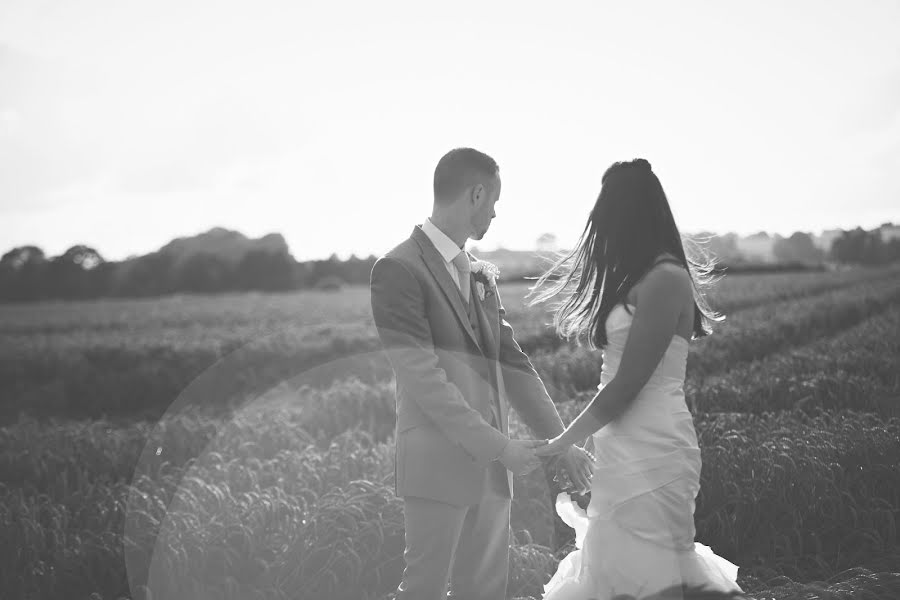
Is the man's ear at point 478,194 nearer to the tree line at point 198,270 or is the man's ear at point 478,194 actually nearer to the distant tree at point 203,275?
the tree line at point 198,270

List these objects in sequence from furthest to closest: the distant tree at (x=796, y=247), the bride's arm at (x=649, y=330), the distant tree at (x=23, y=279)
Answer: the distant tree at (x=796, y=247) < the distant tree at (x=23, y=279) < the bride's arm at (x=649, y=330)

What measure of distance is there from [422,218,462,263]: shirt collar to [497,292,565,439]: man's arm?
1.31ft

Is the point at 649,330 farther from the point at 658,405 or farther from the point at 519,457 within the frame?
the point at 519,457

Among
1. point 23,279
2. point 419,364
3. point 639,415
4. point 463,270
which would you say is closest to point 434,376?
point 419,364

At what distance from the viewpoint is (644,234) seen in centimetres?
257

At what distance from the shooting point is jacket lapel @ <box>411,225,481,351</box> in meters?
2.74

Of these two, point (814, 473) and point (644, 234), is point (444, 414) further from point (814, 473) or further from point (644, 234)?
point (814, 473)

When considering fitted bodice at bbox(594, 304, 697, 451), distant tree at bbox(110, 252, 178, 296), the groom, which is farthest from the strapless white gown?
distant tree at bbox(110, 252, 178, 296)

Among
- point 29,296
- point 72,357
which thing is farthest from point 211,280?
point 72,357

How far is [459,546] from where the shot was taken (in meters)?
2.88

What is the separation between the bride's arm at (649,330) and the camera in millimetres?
2430

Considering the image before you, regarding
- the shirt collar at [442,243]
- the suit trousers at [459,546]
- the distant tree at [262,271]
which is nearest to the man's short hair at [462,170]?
the shirt collar at [442,243]

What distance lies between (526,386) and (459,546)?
0.73 meters

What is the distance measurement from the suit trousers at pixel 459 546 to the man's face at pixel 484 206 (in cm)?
93
